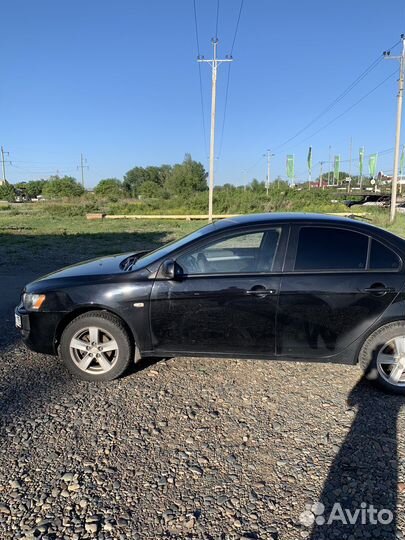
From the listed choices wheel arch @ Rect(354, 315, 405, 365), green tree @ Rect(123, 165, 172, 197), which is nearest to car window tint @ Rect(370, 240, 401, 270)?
wheel arch @ Rect(354, 315, 405, 365)

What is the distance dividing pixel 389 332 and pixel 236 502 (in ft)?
6.76

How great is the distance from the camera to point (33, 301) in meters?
3.75

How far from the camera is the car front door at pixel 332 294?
3.49 metres

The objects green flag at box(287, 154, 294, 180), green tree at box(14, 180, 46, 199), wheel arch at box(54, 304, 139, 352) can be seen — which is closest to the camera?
wheel arch at box(54, 304, 139, 352)

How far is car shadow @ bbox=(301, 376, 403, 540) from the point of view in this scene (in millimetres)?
2156

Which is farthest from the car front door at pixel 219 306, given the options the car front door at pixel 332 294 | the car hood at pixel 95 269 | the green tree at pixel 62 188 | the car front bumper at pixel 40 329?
the green tree at pixel 62 188

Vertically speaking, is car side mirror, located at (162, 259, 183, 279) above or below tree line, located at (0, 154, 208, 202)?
below

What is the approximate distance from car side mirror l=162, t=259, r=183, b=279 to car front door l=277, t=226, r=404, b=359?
3.11 feet

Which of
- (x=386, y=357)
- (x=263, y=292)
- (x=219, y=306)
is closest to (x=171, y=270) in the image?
(x=219, y=306)

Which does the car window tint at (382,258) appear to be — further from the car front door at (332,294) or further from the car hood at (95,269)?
the car hood at (95,269)

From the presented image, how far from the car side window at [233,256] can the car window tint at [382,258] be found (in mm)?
877

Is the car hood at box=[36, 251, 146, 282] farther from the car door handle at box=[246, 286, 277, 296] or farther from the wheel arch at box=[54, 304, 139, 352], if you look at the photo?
the car door handle at box=[246, 286, 277, 296]

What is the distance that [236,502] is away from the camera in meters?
2.32

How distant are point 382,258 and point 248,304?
1303 mm
